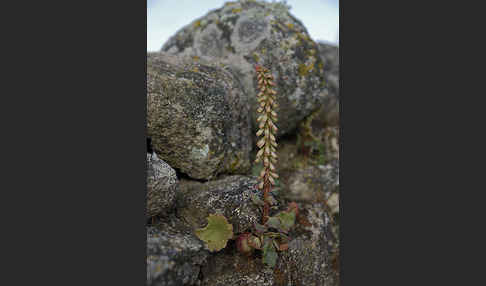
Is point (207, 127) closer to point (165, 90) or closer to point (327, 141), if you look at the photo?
point (165, 90)

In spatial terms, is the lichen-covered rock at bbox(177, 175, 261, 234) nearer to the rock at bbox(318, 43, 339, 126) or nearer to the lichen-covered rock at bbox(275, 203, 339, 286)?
the lichen-covered rock at bbox(275, 203, 339, 286)

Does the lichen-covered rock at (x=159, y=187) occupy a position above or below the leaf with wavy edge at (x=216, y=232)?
above

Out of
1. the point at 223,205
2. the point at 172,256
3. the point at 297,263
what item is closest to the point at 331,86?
the point at 297,263

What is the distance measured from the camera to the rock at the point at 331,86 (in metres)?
5.43

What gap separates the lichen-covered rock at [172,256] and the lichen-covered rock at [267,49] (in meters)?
1.96

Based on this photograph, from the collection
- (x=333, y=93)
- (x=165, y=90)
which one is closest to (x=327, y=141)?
(x=333, y=93)

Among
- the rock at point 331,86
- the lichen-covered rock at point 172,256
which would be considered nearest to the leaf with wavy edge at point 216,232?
the lichen-covered rock at point 172,256

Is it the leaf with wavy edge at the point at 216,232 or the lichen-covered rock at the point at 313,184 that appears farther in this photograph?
the lichen-covered rock at the point at 313,184

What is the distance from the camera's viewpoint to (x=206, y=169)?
316 centimetres

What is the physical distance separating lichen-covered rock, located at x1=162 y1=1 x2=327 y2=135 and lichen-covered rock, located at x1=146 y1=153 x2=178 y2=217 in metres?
1.68

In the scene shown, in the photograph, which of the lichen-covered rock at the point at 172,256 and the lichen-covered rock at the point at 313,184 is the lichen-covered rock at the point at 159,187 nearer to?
the lichen-covered rock at the point at 172,256

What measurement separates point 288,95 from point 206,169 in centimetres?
156

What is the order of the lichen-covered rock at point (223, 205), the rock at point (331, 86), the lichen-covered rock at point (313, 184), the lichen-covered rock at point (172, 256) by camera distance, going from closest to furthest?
the lichen-covered rock at point (172, 256) < the lichen-covered rock at point (223, 205) < the lichen-covered rock at point (313, 184) < the rock at point (331, 86)

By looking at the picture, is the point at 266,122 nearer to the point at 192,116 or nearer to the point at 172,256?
the point at 192,116
